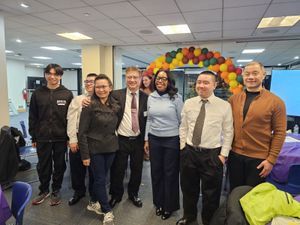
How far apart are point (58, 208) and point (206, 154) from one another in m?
1.83

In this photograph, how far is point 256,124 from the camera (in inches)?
70.0

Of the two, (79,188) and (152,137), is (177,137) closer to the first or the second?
(152,137)

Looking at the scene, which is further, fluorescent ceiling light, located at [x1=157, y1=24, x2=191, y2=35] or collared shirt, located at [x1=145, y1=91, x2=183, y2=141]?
fluorescent ceiling light, located at [x1=157, y1=24, x2=191, y2=35]

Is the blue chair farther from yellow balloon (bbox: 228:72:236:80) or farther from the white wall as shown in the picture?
the white wall

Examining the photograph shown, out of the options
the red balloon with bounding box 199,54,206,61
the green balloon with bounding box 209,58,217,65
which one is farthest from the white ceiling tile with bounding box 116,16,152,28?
the green balloon with bounding box 209,58,217,65

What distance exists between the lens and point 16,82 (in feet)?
37.7

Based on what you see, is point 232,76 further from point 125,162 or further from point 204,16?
point 125,162

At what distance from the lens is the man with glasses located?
7.80 feet

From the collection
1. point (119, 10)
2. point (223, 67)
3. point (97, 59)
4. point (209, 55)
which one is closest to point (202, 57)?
point (209, 55)

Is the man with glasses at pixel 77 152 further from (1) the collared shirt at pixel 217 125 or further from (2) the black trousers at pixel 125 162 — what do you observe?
(1) the collared shirt at pixel 217 125

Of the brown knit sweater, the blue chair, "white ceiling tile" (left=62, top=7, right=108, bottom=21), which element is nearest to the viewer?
the blue chair

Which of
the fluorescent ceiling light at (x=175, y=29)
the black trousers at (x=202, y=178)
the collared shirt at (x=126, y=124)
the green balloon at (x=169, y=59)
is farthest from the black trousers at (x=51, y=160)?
the fluorescent ceiling light at (x=175, y=29)

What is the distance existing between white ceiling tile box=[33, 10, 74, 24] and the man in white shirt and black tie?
307 cm

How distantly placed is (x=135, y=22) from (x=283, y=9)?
98.8 inches
